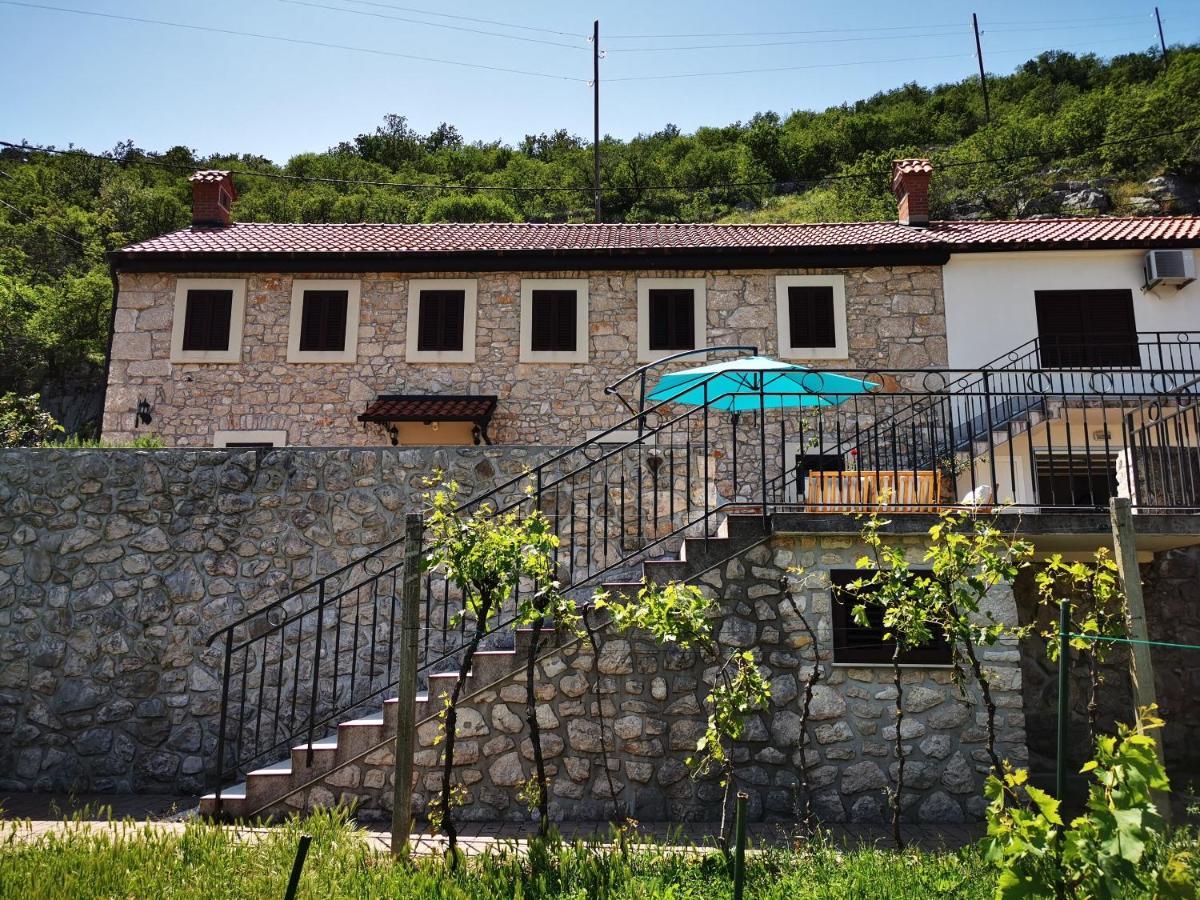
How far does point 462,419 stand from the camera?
13.1 meters

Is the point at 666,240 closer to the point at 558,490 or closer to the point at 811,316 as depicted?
the point at 811,316

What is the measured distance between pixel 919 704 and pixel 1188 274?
31.5 feet

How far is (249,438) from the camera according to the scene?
1358cm

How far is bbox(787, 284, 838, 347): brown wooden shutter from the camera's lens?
1354 cm

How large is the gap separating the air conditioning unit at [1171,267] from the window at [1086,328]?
0.47 metres

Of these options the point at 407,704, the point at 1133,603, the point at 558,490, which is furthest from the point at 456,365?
the point at 1133,603

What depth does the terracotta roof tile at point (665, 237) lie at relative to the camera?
43.8 ft

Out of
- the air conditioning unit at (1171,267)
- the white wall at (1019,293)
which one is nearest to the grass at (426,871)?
the white wall at (1019,293)

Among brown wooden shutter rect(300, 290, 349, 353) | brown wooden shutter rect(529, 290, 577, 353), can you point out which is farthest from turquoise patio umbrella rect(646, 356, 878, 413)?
brown wooden shutter rect(300, 290, 349, 353)

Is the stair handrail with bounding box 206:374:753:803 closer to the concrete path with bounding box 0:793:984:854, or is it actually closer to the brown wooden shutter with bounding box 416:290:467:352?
the concrete path with bounding box 0:793:984:854

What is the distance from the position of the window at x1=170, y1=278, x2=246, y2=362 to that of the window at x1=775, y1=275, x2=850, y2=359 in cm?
845

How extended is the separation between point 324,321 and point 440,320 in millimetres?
1825

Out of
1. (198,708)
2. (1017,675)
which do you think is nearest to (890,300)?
(1017,675)

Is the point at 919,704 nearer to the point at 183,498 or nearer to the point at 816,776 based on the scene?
the point at 816,776
